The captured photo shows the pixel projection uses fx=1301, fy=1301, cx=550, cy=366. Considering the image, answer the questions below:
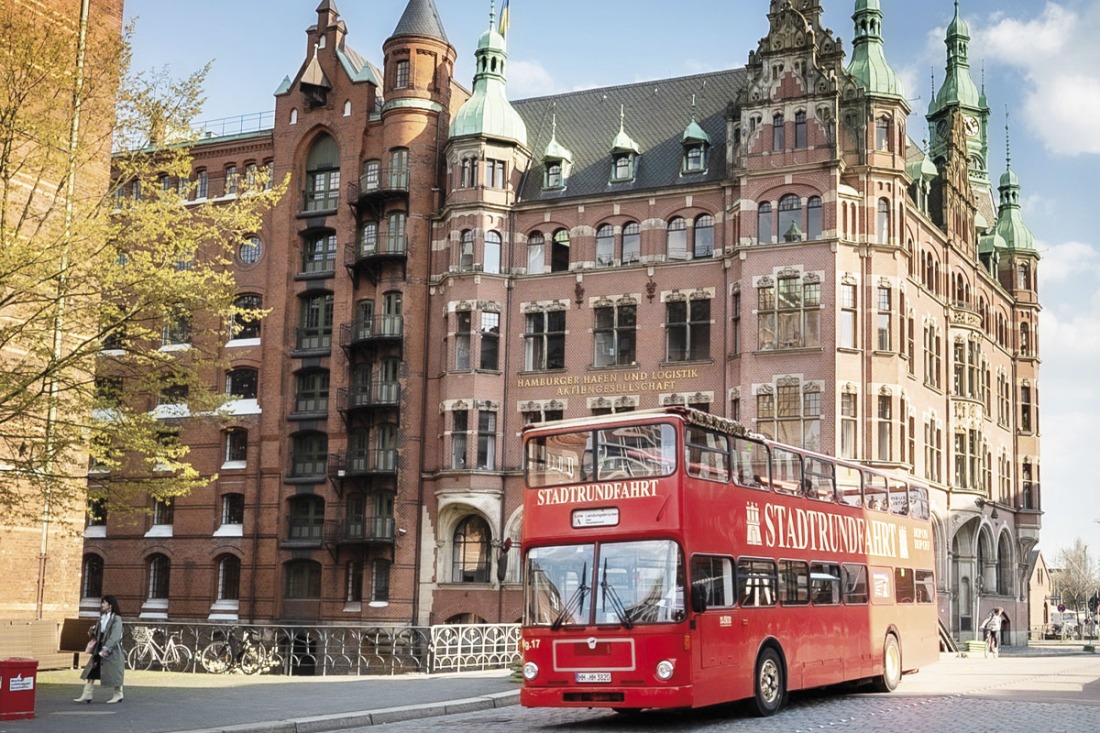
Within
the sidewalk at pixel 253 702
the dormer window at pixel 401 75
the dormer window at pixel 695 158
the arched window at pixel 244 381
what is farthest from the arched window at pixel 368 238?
the sidewalk at pixel 253 702

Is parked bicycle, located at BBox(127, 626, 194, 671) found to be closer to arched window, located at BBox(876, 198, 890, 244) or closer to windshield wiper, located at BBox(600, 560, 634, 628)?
windshield wiper, located at BBox(600, 560, 634, 628)

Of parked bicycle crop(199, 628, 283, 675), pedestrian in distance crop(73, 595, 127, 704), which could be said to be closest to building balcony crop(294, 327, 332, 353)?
parked bicycle crop(199, 628, 283, 675)

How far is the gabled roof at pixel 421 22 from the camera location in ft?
169

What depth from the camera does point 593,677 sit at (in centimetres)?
1895

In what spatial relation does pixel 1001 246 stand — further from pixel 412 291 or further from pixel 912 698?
pixel 912 698

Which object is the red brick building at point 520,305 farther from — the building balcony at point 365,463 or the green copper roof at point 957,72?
the green copper roof at point 957,72

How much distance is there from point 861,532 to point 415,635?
Answer: 22648mm

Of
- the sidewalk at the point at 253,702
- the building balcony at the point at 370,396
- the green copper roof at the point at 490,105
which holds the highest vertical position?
the green copper roof at the point at 490,105

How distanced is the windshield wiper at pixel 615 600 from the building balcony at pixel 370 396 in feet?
100

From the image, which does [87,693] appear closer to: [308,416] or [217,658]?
[217,658]

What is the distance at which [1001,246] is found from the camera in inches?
2534

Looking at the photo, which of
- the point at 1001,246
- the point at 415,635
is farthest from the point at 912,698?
the point at 1001,246

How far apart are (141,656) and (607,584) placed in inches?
836

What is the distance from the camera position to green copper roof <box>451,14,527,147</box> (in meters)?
49.1
